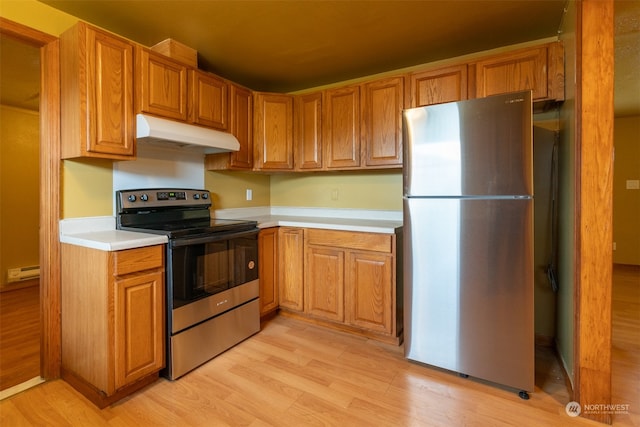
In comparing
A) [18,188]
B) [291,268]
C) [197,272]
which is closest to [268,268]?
[291,268]

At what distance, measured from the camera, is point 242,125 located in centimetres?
277

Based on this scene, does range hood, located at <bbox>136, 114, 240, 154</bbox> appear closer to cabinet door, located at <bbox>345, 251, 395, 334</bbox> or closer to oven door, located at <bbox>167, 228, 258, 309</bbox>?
oven door, located at <bbox>167, 228, 258, 309</bbox>

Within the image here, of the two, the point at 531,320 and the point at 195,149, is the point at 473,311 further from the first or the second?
the point at 195,149

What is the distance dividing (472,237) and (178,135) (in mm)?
1954

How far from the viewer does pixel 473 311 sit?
1.84m

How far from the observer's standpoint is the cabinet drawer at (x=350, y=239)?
230 cm

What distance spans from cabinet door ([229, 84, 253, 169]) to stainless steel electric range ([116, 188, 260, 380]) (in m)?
0.41

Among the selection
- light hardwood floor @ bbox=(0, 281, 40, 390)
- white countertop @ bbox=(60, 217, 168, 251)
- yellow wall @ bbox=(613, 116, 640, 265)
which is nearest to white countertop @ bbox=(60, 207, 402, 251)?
white countertop @ bbox=(60, 217, 168, 251)

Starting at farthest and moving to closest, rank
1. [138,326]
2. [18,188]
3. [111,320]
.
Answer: [18,188], [138,326], [111,320]

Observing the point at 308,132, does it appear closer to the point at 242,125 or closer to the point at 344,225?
the point at 242,125

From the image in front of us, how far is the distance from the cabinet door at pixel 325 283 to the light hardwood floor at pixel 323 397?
374 mm

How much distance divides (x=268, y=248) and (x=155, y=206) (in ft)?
3.09

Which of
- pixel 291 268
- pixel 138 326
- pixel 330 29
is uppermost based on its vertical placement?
pixel 330 29

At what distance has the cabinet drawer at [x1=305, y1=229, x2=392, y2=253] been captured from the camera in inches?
90.7
